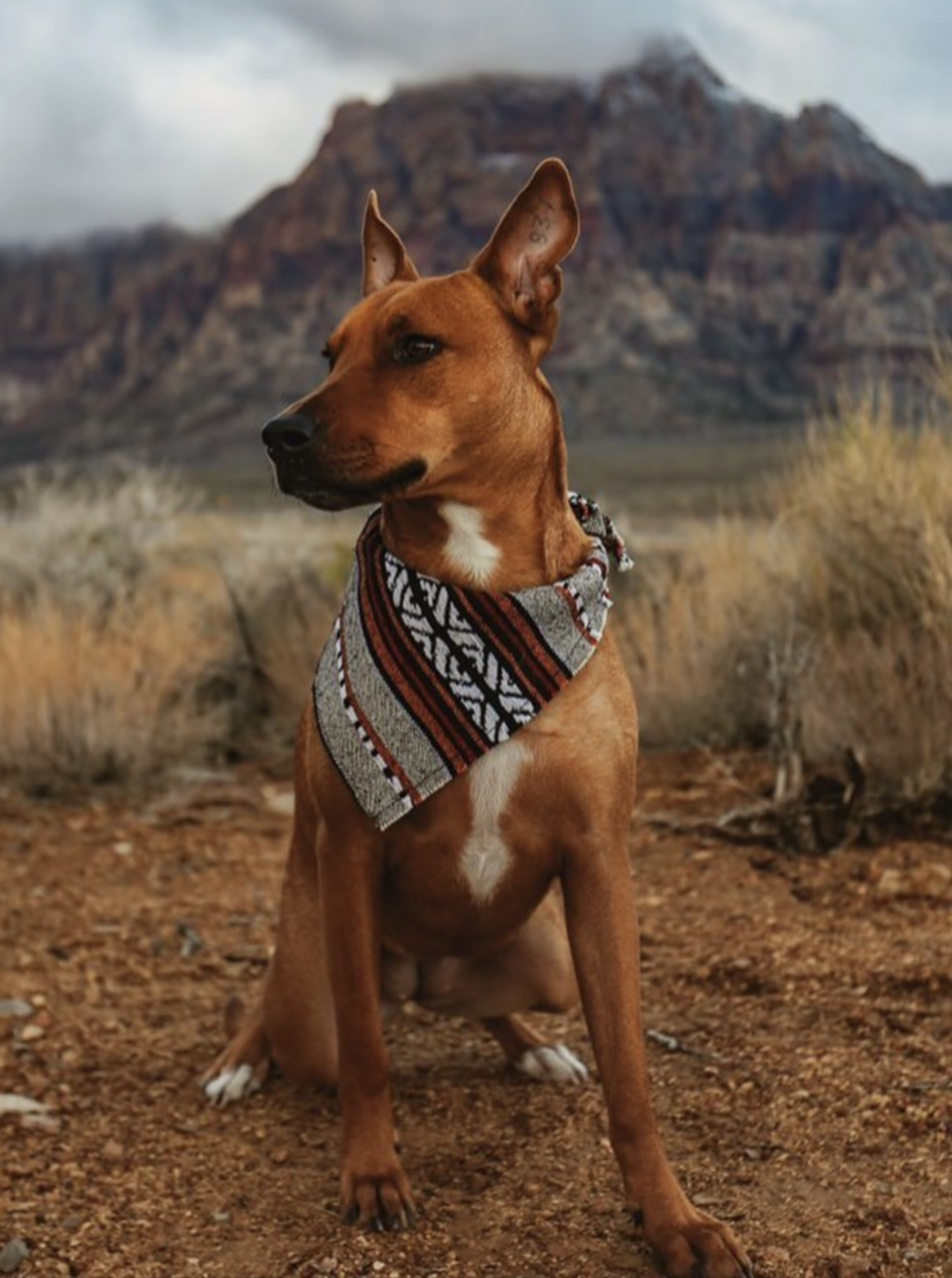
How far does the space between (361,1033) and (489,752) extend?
840 mm

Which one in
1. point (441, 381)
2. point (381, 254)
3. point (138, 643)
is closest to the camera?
point (441, 381)

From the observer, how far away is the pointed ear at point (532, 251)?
4.11m

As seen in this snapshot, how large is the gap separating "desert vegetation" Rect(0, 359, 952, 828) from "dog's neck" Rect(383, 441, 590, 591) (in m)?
3.53

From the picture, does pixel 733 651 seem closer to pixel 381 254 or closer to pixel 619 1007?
pixel 381 254

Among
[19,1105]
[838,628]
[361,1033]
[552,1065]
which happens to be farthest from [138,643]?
[361,1033]

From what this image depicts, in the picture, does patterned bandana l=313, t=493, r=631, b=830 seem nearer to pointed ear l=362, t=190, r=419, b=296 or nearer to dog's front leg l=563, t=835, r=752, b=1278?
dog's front leg l=563, t=835, r=752, b=1278

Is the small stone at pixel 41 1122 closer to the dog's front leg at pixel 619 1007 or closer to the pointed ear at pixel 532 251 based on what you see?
the dog's front leg at pixel 619 1007

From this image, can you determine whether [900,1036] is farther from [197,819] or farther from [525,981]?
[197,819]

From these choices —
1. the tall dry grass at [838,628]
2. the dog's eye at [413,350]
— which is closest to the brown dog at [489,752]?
the dog's eye at [413,350]

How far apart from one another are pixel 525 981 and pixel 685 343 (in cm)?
15088

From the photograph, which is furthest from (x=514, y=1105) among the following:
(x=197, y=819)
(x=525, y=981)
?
(x=197, y=819)

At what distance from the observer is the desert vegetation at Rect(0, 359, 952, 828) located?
27.0 feet

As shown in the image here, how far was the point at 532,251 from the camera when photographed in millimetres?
4141

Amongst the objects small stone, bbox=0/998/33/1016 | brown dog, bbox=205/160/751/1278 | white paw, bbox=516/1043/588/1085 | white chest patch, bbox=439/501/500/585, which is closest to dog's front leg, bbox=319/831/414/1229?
brown dog, bbox=205/160/751/1278
